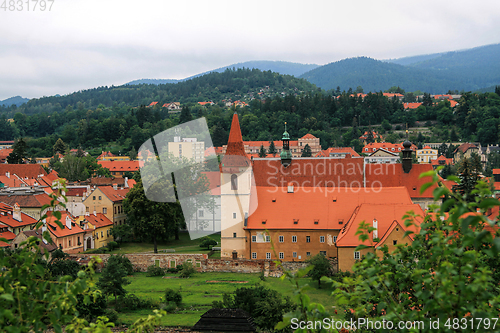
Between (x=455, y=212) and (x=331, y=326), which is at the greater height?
(x=455, y=212)

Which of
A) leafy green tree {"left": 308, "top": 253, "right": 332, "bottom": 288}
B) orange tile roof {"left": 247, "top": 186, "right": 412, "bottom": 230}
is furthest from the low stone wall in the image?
orange tile roof {"left": 247, "top": 186, "right": 412, "bottom": 230}

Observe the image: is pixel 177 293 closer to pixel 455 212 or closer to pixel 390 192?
pixel 390 192

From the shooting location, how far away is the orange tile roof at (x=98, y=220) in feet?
157

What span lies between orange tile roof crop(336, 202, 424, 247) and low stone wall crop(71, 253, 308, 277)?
14.3 ft

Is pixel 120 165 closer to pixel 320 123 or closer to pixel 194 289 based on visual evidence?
pixel 320 123

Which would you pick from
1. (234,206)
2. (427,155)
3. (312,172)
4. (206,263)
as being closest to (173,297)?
(206,263)

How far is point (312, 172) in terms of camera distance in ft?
152

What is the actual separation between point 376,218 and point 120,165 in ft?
270

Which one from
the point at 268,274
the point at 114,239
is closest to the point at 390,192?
the point at 268,274

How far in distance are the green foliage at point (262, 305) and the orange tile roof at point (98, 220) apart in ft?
82.1

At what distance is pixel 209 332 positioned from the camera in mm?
23203

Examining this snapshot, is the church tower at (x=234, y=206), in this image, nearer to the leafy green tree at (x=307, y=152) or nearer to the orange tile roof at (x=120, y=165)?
the orange tile roof at (x=120, y=165)

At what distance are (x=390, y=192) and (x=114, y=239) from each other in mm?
28617

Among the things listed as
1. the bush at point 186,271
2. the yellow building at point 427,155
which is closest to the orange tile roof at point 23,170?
the bush at point 186,271
